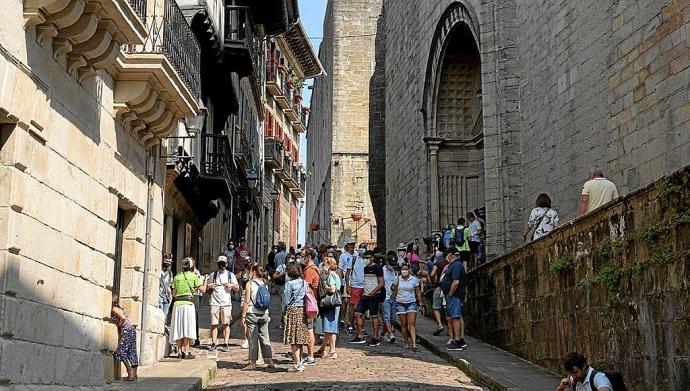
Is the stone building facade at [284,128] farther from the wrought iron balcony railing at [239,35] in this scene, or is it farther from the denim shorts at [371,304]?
the denim shorts at [371,304]

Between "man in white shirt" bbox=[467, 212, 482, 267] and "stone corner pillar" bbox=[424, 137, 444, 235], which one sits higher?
"stone corner pillar" bbox=[424, 137, 444, 235]

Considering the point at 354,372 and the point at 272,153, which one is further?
the point at 272,153

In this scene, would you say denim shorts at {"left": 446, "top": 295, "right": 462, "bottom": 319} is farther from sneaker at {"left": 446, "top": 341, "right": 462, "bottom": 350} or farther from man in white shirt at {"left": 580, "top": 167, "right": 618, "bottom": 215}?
man in white shirt at {"left": 580, "top": 167, "right": 618, "bottom": 215}

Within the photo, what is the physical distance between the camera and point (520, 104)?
18.8m

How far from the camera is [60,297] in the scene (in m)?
7.84

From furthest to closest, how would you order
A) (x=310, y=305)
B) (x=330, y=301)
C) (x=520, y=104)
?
1. (x=520, y=104)
2. (x=330, y=301)
3. (x=310, y=305)

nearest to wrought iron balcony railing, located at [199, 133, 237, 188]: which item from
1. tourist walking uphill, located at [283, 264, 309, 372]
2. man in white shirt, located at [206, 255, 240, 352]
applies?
man in white shirt, located at [206, 255, 240, 352]

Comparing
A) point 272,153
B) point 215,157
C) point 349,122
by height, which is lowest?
point 215,157

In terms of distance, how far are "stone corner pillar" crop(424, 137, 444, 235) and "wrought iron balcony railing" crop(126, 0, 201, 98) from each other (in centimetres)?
1197

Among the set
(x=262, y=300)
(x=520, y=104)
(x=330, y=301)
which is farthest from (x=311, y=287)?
(x=520, y=104)

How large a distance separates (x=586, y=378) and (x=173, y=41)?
285 inches

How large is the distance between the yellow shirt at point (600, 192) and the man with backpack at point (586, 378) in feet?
13.9

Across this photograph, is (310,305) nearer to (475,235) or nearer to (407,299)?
(407,299)

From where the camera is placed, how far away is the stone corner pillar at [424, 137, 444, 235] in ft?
82.4
